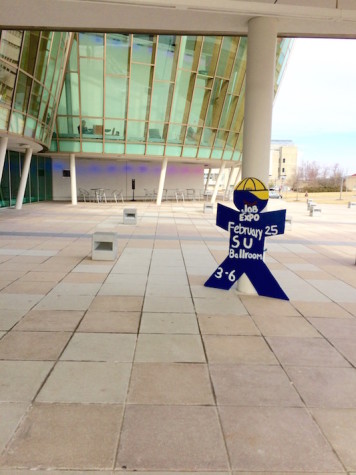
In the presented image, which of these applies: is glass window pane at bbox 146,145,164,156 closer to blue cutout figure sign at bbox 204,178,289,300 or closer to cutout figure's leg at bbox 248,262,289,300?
blue cutout figure sign at bbox 204,178,289,300

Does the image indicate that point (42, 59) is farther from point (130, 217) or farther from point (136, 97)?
point (130, 217)

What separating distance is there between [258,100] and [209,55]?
22077mm

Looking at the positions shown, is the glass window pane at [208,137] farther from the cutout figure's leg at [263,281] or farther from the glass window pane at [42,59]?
→ the cutout figure's leg at [263,281]

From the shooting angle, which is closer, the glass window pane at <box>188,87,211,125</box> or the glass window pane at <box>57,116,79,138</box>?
the glass window pane at <box>57,116,79,138</box>

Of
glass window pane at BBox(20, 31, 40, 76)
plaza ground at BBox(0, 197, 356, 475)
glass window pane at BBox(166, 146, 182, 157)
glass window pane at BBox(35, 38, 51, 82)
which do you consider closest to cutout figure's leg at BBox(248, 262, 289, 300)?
plaza ground at BBox(0, 197, 356, 475)

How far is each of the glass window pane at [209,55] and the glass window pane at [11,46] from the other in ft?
42.5

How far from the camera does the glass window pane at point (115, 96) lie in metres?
26.3

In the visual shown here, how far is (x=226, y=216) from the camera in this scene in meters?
7.32

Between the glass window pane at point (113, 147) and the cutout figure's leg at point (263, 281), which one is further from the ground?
the glass window pane at point (113, 147)

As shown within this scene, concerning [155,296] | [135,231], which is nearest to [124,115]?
[135,231]

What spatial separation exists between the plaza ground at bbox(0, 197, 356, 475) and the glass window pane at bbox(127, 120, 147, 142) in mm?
20217

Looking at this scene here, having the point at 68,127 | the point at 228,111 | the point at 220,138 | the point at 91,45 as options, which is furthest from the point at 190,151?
the point at 91,45

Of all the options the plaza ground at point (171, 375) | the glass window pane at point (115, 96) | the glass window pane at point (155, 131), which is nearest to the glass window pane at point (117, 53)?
the glass window pane at point (115, 96)

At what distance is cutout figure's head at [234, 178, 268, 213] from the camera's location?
6926 mm
